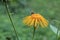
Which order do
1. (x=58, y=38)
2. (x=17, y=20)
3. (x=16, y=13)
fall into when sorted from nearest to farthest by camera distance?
(x=58, y=38)
(x=17, y=20)
(x=16, y=13)

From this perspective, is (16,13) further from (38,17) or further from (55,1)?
(38,17)

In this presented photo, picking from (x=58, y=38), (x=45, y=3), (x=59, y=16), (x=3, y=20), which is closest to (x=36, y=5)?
(x=45, y=3)

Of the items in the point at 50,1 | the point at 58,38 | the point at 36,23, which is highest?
the point at 36,23

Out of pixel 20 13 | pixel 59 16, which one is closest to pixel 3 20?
pixel 20 13

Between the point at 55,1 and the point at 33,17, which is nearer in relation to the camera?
the point at 33,17

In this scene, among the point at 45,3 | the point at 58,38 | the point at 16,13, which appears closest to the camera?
the point at 58,38

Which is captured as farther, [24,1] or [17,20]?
[24,1]

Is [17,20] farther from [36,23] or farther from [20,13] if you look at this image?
[36,23]

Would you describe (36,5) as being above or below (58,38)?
below

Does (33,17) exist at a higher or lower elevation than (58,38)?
higher
